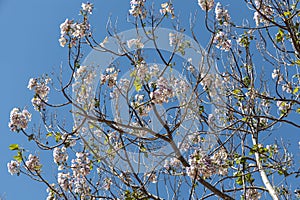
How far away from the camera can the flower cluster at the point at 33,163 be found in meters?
4.20

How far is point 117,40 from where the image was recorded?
399 centimetres

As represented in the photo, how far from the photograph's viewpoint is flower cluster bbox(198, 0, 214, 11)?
405 cm

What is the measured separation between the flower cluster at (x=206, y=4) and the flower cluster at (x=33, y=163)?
227cm

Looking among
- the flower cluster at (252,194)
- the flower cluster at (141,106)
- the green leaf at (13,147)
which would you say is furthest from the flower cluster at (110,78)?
the flower cluster at (252,194)

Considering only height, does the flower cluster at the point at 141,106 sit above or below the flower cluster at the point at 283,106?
below

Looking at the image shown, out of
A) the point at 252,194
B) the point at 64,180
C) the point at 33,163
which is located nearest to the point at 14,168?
the point at 33,163

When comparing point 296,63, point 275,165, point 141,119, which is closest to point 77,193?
point 141,119

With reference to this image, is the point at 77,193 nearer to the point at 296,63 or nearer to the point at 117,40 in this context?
the point at 117,40

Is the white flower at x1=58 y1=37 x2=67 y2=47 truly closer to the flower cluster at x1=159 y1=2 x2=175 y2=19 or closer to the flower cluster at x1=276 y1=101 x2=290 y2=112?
the flower cluster at x1=159 y1=2 x2=175 y2=19

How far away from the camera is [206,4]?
13.2 feet

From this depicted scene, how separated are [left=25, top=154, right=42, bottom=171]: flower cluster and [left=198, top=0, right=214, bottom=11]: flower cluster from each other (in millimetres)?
2274

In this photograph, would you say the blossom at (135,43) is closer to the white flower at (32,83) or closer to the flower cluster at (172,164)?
the white flower at (32,83)

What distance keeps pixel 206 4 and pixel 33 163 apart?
235cm

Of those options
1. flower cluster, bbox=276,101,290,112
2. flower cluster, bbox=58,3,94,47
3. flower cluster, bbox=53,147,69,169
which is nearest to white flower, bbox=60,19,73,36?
flower cluster, bbox=58,3,94,47
